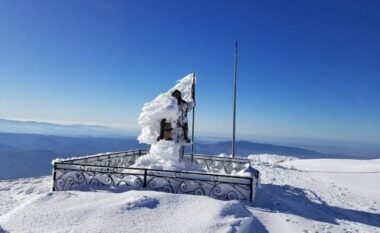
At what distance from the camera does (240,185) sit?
8234 mm

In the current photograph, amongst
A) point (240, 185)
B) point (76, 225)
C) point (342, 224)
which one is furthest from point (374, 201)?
point (76, 225)

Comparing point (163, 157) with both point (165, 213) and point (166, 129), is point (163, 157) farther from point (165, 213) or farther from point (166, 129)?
point (165, 213)

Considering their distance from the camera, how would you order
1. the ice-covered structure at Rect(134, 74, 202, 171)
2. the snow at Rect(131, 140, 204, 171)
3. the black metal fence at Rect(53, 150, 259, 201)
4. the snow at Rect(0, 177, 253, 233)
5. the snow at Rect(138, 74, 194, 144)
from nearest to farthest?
the snow at Rect(0, 177, 253, 233)
the black metal fence at Rect(53, 150, 259, 201)
the snow at Rect(131, 140, 204, 171)
the ice-covered structure at Rect(134, 74, 202, 171)
the snow at Rect(138, 74, 194, 144)

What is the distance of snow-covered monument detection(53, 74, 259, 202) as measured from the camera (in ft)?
27.4

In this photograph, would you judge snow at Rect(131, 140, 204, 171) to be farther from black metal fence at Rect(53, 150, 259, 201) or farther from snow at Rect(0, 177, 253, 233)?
snow at Rect(0, 177, 253, 233)

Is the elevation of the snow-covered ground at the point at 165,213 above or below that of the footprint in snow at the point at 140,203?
below

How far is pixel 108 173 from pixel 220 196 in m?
3.16

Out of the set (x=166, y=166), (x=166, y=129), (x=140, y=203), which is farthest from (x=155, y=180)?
(x=166, y=129)

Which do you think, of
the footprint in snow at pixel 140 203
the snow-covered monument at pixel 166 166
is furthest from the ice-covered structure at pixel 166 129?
the footprint in snow at pixel 140 203

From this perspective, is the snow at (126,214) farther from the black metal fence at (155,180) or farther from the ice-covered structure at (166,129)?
the ice-covered structure at (166,129)

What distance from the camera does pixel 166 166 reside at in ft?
32.7

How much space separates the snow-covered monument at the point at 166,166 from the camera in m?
8.36

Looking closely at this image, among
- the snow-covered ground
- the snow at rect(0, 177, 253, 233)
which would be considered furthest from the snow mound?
the snow at rect(0, 177, 253, 233)

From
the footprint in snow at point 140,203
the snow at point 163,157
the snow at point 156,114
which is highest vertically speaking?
the snow at point 156,114
